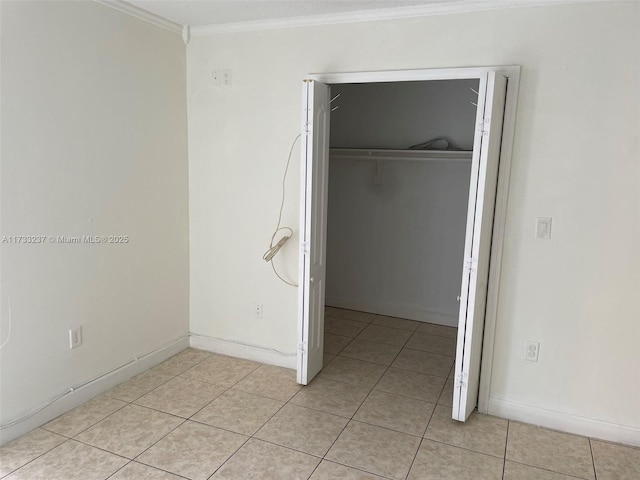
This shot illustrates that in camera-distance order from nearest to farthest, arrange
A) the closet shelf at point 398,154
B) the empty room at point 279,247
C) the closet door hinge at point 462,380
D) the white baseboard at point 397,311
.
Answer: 1. the empty room at point 279,247
2. the closet door hinge at point 462,380
3. the closet shelf at point 398,154
4. the white baseboard at point 397,311

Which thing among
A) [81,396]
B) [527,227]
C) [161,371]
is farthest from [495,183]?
[81,396]

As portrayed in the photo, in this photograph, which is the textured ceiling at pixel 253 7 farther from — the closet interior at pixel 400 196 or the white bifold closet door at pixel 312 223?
the closet interior at pixel 400 196

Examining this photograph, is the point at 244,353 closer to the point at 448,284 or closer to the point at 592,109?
the point at 448,284

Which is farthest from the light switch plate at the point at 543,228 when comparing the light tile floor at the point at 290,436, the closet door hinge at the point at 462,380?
the light tile floor at the point at 290,436

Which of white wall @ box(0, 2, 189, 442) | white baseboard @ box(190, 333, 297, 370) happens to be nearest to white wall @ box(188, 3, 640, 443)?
white wall @ box(0, 2, 189, 442)

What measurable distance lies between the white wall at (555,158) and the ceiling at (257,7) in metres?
0.11

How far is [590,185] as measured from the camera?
2.60m

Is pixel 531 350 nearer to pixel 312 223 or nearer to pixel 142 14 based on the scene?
pixel 312 223

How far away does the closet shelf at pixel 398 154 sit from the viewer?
4.18 m

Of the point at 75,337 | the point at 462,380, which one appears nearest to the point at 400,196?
the point at 462,380

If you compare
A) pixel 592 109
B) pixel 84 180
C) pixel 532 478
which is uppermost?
pixel 592 109

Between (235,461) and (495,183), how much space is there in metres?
2.10

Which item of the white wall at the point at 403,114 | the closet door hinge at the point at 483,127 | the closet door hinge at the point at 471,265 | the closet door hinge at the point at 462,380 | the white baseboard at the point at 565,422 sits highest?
the white wall at the point at 403,114

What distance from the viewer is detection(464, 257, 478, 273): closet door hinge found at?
2.67 m
